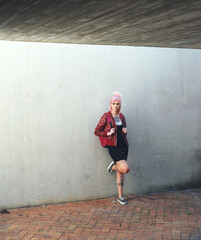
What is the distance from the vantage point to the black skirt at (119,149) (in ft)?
18.9

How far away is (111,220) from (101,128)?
1.58 meters

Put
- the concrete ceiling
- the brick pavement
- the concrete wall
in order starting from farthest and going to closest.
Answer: the concrete wall, the brick pavement, the concrete ceiling

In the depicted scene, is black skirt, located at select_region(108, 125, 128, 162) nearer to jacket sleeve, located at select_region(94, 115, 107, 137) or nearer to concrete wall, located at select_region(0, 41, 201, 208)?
jacket sleeve, located at select_region(94, 115, 107, 137)

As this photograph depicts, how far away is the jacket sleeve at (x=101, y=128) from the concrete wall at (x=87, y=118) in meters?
0.25

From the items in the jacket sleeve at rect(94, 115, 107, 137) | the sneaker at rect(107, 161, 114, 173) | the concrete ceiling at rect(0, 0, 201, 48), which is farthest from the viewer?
the sneaker at rect(107, 161, 114, 173)

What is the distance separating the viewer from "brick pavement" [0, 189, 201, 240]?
14.6 ft

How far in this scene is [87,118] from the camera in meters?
5.99

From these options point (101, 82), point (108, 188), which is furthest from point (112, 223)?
point (101, 82)

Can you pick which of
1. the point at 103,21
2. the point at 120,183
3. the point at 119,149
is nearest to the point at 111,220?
the point at 120,183

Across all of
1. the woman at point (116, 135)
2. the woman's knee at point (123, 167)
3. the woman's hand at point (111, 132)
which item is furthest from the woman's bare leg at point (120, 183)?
the woman's hand at point (111, 132)

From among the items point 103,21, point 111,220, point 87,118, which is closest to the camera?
point 103,21

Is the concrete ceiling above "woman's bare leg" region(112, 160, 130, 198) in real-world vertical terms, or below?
above

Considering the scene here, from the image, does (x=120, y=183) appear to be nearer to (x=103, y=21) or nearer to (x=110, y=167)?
(x=110, y=167)

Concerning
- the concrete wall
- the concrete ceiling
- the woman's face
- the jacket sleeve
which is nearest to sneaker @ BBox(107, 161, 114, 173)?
the concrete wall
